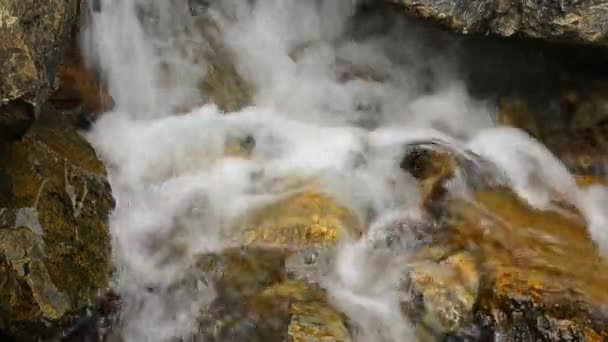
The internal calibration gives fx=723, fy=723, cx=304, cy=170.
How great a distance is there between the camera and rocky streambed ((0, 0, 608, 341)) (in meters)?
5.11

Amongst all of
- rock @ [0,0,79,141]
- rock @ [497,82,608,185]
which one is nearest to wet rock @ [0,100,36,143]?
rock @ [0,0,79,141]

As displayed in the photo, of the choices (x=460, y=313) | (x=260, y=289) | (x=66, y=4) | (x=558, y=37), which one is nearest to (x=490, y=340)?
(x=460, y=313)

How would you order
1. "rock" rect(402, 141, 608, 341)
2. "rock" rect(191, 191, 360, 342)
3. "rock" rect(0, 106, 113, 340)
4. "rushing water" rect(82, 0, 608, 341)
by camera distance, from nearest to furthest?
"rock" rect(0, 106, 113, 340), "rock" rect(191, 191, 360, 342), "rock" rect(402, 141, 608, 341), "rushing water" rect(82, 0, 608, 341)

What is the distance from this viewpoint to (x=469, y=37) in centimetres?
869

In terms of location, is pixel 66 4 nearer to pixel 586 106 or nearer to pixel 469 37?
pixel 469 37

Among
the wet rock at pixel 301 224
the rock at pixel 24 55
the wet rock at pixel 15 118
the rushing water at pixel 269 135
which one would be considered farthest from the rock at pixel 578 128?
the wet rock at pixel 15 118

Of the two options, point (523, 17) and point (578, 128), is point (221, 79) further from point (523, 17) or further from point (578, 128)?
point (578, 128)

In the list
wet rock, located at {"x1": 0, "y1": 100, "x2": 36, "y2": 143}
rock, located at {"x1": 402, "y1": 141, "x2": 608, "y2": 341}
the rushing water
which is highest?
wet rock, located at {"x1": 0, "y1": 100, "x2": 36, "y2": 143}

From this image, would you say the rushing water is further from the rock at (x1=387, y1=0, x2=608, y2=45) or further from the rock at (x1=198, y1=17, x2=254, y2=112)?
the rock at (x1=387, y1=0, x2=608, y2=45)

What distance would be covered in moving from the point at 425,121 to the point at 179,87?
9.54 feet

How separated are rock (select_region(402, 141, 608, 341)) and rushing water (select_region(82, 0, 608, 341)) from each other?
0.30m

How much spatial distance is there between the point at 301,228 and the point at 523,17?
134 inches

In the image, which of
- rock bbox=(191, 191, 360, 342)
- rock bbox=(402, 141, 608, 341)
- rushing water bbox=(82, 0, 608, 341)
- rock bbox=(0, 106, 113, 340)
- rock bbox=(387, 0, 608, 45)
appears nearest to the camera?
rock bbox=(0, 106, 113, 340)

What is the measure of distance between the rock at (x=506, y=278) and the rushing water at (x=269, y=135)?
303 millimetres
